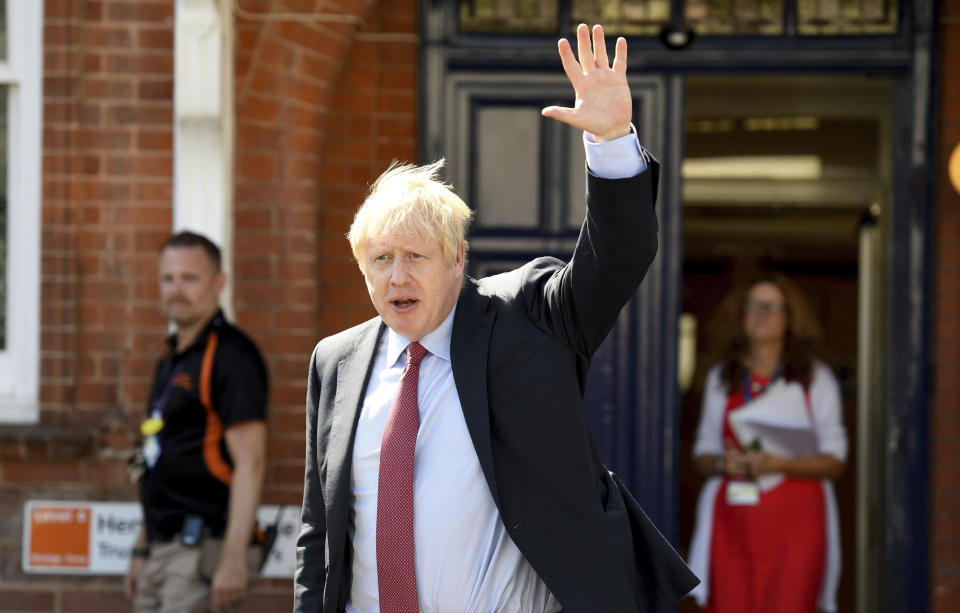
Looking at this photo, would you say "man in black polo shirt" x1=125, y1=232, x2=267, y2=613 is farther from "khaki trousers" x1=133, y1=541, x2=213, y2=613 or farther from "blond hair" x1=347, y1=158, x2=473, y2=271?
"blond hair" x1=347, y1=158, x2=473, y2=271

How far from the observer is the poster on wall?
18.0ft

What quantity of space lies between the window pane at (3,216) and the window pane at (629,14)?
2442 mm

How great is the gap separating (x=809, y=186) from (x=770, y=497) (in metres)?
3.02

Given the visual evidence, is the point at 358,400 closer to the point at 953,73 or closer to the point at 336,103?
the point at 336,103

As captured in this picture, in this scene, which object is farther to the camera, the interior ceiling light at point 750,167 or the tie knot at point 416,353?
the interior ceiling light at point 750,167

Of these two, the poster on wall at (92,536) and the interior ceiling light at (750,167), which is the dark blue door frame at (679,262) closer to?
the poster on wall at (92,536)

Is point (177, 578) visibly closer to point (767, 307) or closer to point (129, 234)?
point (129, 234)

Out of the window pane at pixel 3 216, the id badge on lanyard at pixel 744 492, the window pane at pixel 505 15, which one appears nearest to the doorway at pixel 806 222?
the id badge on lanyard at pixel 744 492

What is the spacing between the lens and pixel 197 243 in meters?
4.97

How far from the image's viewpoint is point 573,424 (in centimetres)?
287

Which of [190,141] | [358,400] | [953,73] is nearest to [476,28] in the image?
[190,141]

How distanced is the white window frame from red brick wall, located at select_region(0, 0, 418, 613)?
61mm

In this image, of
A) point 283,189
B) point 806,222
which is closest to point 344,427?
point 283,189

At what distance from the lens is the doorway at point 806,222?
6.74 metres
